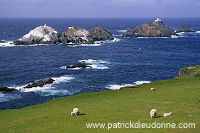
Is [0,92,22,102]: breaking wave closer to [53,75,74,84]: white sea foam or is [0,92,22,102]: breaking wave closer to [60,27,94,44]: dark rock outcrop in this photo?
[53,75,74,84]: white sea foam

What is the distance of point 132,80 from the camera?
88.4 metres

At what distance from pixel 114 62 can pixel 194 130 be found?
96518mm

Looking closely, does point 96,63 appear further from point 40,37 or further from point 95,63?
point 40,37

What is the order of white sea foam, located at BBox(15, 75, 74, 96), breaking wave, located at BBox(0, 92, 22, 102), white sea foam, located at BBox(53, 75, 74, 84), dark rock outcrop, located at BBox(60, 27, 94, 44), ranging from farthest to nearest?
dark rock outcrop, located at BBox(60, 27, 94, 44)
white sea foam, located at BBox(53, 75, 74, 84)
white sea foam, located at BBox(15, 75, 74, 96)
breaking wave, located at BBox(0, 92, 22, 102)

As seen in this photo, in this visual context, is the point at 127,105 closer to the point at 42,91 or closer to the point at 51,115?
the point at 51,115

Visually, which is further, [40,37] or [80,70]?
[40,37]

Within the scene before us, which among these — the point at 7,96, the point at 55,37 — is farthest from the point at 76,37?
the point at 7,96

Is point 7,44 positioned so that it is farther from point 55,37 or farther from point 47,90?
point 47,90

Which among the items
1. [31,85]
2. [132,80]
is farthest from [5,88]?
[132,80]

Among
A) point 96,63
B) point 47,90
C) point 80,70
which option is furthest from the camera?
point 96,63

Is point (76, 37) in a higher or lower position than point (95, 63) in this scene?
higher

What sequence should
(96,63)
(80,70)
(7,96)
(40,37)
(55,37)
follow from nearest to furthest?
(7,96) → (80,70) → (96,63) → (40,37) → (55,37)

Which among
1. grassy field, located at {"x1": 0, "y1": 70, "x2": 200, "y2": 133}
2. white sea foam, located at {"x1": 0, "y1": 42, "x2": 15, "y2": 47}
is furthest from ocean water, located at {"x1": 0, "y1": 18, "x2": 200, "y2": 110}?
grassy field, located at {"x1": 0, "y1": 70, "x2": 200, "y2": 133}

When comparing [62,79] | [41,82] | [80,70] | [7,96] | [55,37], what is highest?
[55,37]
